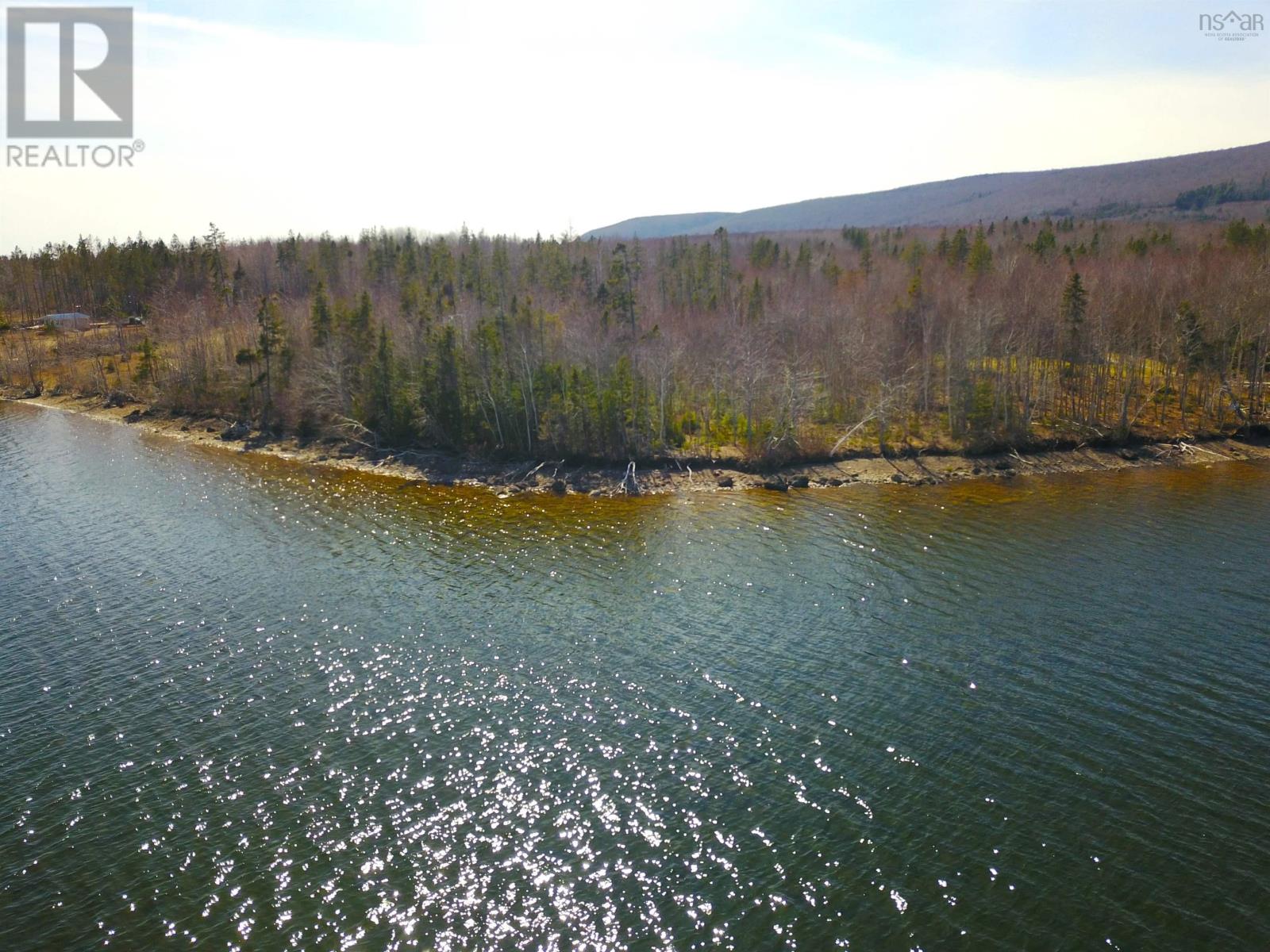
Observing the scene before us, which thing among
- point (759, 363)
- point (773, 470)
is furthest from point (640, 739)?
point (759, 363)

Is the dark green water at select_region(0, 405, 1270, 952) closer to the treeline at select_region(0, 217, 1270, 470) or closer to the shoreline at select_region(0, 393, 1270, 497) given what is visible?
the shoreline at select_region(0, 393, 1270, 497)

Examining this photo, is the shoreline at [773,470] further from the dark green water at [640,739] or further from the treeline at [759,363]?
the dark green water at [640,739]

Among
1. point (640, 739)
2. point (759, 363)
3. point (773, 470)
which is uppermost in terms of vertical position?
point (759, 363)

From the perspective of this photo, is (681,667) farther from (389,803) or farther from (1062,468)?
(1062,468)

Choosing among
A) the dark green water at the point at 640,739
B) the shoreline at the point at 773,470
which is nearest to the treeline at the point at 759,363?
the shoreline at the point at 773,470

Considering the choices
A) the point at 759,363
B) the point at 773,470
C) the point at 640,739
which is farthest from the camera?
the point at 759,363

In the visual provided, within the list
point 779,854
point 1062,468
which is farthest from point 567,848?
point 1062,468

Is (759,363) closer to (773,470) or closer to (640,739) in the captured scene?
(773,470)
